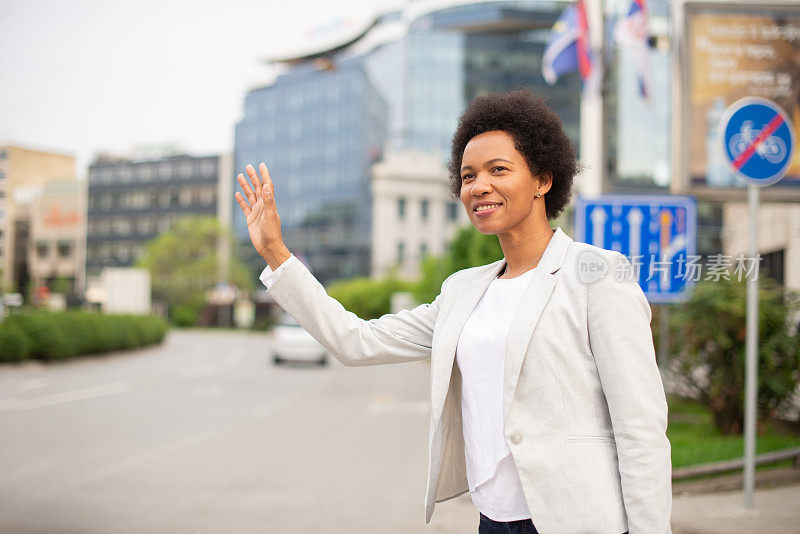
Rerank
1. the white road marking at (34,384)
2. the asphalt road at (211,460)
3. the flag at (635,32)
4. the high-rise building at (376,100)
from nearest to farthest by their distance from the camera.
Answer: the asphalt road at (211,460), the flag at (635,32), the white road marking at (34,384), the high-rise building at (376,100)

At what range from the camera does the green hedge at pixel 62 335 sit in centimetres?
2005

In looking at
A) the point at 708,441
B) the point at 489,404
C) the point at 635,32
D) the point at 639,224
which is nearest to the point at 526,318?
the point at 489,404

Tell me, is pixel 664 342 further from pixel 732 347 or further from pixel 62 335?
pixel 62 335

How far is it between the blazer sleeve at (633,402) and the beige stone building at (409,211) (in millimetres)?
71044

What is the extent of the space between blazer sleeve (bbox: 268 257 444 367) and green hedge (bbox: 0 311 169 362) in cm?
1974

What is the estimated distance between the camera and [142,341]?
32.3 metres

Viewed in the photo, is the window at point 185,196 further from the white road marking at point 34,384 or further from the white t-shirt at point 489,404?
the white t-shirt at point 489,404

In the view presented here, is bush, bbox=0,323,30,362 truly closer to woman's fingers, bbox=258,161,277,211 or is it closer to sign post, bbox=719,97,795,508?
sign post, bbox=719,97,795,508

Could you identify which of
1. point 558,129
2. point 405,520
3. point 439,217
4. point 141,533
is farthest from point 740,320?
point 439,217

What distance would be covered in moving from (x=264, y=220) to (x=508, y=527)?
1104 mm

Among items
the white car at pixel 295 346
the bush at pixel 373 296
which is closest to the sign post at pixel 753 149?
the white car at pixel 295 346

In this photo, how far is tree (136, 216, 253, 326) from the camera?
246 ft

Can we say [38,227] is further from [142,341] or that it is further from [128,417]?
[128,417]

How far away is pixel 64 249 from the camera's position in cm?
9225
